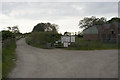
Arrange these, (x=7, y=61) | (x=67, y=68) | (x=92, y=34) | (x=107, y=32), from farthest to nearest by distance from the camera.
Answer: (x=92, y=34), (x=107, y=32), (x=7, y=61), (x=67, y=68)

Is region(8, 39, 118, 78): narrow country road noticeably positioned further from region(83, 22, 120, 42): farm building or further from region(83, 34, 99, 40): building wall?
region(83, 34, 99, 40): building wall

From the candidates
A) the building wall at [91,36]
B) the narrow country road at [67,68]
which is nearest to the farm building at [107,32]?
the building wall at [91,36]

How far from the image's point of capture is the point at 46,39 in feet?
90.2

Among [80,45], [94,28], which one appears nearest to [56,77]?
[80,45]

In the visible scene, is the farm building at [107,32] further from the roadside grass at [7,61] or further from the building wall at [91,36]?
the roadside grass at [7,61]

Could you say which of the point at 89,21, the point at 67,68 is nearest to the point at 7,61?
the point at 67,68

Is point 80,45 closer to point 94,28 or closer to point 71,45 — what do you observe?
point 71,45

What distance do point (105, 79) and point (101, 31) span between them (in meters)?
39.5

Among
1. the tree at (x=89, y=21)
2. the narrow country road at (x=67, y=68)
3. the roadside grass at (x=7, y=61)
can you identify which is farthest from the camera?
the tree at (x=89, y=21)

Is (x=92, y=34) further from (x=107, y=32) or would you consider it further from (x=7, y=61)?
(x=7, y=61)

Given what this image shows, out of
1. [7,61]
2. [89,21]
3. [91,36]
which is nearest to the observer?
[7,61]

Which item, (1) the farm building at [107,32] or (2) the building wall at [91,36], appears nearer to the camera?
(1) the farm building at [107,32]

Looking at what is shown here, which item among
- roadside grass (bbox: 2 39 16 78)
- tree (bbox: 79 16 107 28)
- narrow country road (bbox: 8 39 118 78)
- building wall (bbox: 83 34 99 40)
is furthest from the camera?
tree (bbox: 79 16 107 28)

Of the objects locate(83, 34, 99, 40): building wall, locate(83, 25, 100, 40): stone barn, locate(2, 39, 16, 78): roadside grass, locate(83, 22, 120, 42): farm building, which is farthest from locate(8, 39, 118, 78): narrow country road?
locate(83, 25, 100, 40): stone barn
